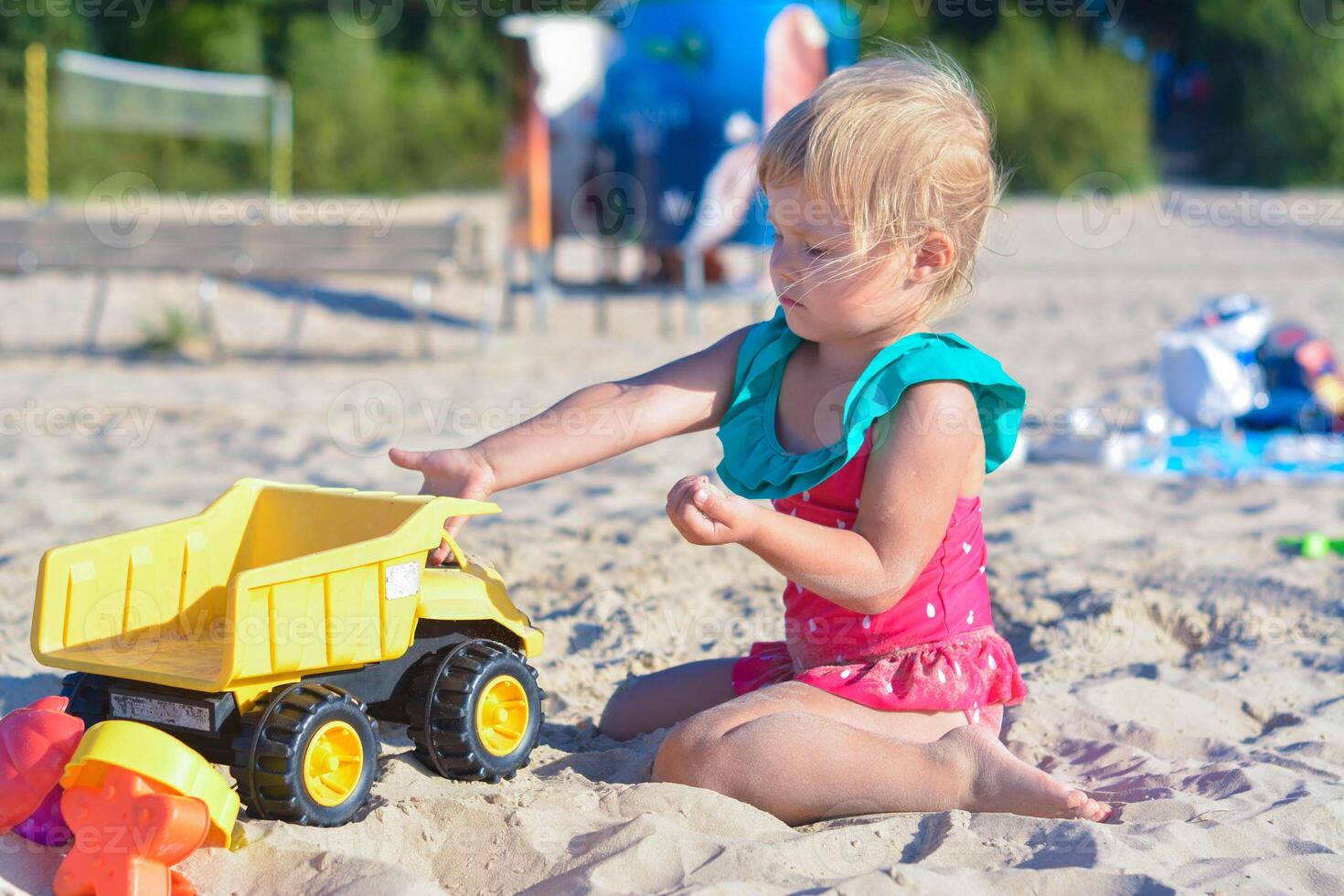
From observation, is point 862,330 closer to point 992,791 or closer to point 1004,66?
point 992,791

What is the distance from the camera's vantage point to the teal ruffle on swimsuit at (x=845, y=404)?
2055 mm

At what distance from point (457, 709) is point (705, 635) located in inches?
40.7

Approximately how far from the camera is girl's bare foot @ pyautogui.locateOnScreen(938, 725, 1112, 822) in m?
1.99

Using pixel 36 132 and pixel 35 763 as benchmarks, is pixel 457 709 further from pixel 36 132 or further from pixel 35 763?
pixel 36 132

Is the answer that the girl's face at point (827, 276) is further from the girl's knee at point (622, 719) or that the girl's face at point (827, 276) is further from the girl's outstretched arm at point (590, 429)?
the girl's knee at point (622, 719)

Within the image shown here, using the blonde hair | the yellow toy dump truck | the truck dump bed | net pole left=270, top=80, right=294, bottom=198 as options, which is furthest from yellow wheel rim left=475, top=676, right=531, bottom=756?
net pole left=270, top=80, right=294, bottom=198

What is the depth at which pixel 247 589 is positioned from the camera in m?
1.77

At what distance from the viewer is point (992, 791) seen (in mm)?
2016

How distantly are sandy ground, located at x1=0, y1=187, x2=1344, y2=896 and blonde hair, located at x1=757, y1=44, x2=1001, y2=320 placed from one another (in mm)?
380

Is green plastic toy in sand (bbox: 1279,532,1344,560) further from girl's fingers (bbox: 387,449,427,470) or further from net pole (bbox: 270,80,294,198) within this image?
net pole (bbox: 270,80,294,198)

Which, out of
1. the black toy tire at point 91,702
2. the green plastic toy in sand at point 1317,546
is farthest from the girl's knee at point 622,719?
the green plastic toy in sand at point 1317,546

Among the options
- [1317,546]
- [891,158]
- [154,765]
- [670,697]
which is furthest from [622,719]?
[1317,546]

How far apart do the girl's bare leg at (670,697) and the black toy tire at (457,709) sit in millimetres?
350

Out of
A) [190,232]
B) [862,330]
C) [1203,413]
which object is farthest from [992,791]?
[190,232]
